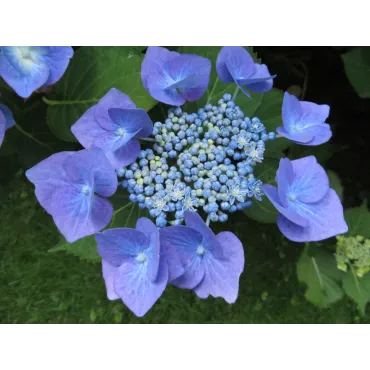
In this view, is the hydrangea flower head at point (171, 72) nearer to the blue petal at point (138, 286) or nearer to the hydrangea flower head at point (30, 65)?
the hydrangea flower head at point (30, 65)

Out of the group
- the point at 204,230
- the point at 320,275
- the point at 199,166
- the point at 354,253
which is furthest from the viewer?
the point at 320,275

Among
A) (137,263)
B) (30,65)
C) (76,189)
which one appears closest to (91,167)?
(76,189)

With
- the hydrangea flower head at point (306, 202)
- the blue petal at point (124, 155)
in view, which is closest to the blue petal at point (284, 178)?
the hydrangea flower head at point (306, 202)

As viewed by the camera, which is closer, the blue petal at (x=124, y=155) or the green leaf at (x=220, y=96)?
the blue petal at (x=124, y=155)

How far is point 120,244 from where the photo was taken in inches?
28.8

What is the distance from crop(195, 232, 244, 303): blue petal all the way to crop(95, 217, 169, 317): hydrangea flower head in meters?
0.08

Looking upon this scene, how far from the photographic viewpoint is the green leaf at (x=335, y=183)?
4.83ft

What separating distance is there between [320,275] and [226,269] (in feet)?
2.63

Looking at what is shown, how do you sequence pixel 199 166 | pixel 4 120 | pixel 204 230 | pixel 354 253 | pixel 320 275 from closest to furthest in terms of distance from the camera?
pixel 204 230 → pixel 199 166 → pixel 4 120 → pixel 354 253 → pixel 320 275

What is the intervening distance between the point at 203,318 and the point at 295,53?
94cm

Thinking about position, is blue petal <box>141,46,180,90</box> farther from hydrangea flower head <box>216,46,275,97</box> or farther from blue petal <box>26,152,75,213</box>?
blue petal <box>26,152,75,213</box>

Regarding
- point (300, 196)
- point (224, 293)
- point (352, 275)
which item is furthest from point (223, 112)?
point (352, 275)

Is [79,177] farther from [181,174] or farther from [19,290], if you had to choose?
[19,290]

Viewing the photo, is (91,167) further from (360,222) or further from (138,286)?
(360,222)
